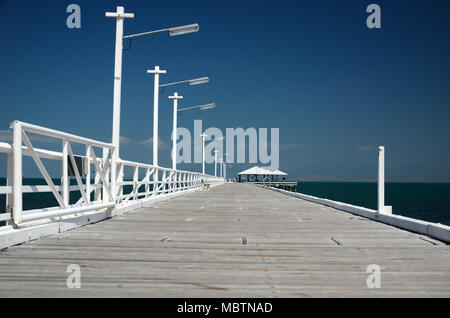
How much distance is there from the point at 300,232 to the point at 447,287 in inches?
160

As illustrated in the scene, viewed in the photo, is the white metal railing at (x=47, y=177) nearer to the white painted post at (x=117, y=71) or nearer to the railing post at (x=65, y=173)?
the railing post at (x=65, y=173)

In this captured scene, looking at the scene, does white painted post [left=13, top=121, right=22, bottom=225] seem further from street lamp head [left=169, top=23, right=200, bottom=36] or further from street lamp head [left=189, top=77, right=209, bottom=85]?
street lamp head [left=189, top=77, right=209, bottom=85]

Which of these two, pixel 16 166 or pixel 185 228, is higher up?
pixel 16 166

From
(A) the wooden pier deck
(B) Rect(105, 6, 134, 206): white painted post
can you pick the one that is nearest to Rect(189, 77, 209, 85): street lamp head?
(B) Rect(105, 6, 134, 206): white painted post

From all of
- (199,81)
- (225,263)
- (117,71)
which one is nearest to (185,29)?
(117,71)

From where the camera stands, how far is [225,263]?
5043 millimetres

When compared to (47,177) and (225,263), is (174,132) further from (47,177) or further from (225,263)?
(225,263)

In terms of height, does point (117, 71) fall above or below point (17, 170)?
above

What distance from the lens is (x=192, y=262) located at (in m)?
5.09

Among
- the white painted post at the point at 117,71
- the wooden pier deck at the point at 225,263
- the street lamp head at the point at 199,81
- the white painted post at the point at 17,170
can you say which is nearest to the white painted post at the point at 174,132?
the street lamp head at the point at 199,81

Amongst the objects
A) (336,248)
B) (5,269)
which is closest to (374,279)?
(336,248)

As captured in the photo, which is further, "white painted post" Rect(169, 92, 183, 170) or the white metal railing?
"white painted post" Rect(169, 92, 183, 170)

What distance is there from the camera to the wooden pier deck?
390 cm
